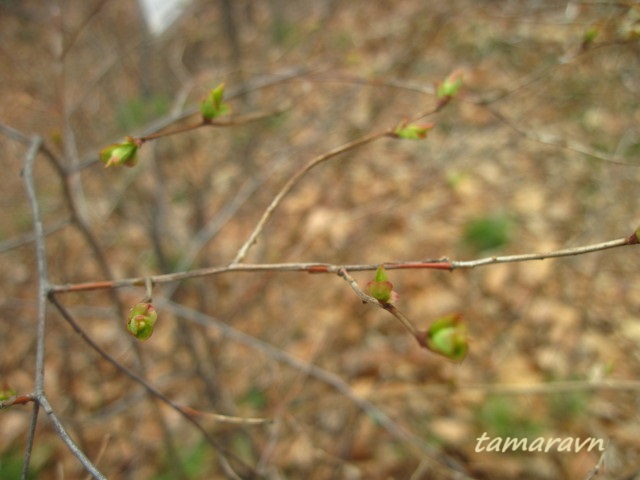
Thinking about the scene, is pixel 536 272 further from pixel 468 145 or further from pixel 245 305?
pixel 245 305

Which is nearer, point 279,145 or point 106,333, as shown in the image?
point 106,333

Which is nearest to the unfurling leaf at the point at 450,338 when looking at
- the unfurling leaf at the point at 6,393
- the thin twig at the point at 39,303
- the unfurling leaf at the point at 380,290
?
the unfurling leaf at the point at 380,290

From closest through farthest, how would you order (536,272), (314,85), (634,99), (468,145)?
1. (536,272)
2. (634,99)
3. (468,145)
4. (314,85)

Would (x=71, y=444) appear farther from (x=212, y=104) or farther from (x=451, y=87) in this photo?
(x=451, y=87)

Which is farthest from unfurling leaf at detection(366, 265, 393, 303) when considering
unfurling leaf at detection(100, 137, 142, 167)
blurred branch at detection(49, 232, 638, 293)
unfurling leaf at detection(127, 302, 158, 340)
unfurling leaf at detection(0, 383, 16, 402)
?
unfurling leaf at detection(0, 383, 16, 402)

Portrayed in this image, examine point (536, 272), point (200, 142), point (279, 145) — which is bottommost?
point (536, 272)

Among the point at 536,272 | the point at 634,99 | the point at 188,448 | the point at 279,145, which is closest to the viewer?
the point at 188,448

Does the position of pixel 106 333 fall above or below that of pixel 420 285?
above

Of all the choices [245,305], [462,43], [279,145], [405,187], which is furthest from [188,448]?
[462,43]

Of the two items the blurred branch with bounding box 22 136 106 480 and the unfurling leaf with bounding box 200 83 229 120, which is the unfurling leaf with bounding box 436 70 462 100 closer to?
the unfurling leaf with bounding box 200 83 229 120
